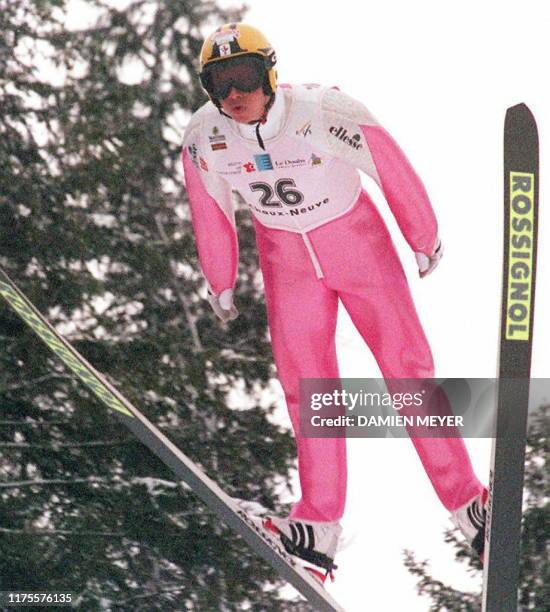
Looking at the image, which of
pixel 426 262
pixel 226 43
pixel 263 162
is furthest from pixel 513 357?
pixel 226 43

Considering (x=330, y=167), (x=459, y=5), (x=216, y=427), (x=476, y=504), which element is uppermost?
(x=459, y=5)

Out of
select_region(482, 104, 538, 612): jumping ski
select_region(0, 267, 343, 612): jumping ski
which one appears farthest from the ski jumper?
select_region(482, 104, 538, 612): jumping ski

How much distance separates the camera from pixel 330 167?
3.75 metres

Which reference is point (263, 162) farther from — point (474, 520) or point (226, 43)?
point (474, 520)

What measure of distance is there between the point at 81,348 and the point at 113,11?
1.08 meters

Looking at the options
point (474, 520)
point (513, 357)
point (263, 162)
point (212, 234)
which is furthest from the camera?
point (212, 234)

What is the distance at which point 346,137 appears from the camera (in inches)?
145

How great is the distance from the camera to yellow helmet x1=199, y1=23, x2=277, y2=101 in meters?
3.62

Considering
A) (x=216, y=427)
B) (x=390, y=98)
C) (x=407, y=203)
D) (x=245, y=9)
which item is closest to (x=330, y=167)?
(x=407, y=203)

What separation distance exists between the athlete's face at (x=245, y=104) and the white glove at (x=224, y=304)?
56 centimetres

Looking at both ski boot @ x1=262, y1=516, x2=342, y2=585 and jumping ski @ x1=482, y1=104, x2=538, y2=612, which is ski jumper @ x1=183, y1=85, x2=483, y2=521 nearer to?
ski boot @ x1=262, y1=516, x2=342, y2=585

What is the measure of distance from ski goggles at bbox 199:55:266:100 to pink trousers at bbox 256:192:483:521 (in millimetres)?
426

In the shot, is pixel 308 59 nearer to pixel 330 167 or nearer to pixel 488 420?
pixel 330 167

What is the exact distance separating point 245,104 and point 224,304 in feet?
2.10
